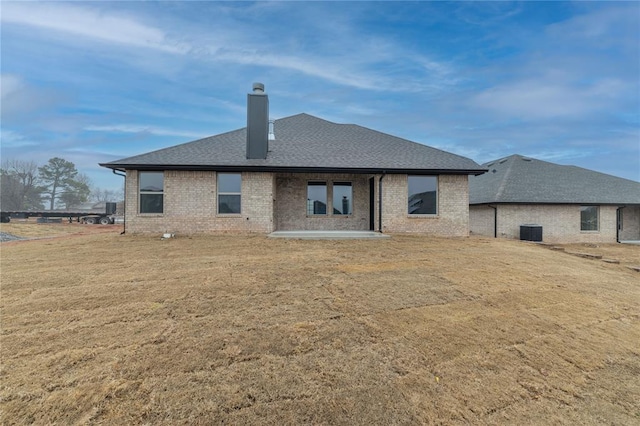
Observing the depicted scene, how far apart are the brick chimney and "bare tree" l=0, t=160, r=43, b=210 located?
165 ft

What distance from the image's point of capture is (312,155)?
504 inches

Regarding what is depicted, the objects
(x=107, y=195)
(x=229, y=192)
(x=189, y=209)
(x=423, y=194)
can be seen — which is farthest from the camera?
(x=107, y=195)

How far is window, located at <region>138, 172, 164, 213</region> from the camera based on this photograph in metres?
11.6

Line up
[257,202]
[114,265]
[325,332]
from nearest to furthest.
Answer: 1. [325,332]
2. [114,265]
3. [257,202]

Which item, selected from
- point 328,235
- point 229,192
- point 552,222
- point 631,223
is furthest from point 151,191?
point 631,223

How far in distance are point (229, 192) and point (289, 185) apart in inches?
116

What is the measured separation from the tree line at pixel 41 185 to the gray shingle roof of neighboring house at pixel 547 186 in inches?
2266

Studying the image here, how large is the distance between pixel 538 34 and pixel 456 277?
46.0 feet

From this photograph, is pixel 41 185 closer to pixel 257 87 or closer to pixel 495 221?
pixel 257 87

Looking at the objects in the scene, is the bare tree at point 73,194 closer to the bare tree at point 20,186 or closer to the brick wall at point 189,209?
the bare tree at point 20,186

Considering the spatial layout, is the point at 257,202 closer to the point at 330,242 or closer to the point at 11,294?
the point at 330,242

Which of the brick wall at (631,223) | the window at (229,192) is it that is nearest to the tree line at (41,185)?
the window at (229,192)

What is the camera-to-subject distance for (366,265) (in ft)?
24.1

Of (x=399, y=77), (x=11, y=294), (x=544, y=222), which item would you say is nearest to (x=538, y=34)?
(x=399, y=77)
